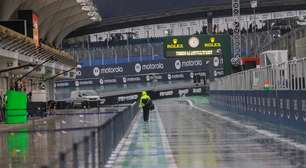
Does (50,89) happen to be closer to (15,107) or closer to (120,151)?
(15,107)

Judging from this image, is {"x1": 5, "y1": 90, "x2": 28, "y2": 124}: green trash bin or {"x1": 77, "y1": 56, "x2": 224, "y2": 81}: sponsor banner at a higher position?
{"x1": 77, "y1": 56, "x2": 224, "y2": 81}: sponsor banner

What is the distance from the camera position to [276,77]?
30438 millimetres

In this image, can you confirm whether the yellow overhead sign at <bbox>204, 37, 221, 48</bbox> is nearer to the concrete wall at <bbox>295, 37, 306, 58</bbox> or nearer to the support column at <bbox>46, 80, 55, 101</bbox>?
the concrete wall at <bbox>295, 37, 306, 58</bbox>

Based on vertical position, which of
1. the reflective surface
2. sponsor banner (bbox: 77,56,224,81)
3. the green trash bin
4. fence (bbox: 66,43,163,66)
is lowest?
the reflective surface

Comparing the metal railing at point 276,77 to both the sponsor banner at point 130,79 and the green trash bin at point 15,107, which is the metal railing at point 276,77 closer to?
the green trash bin at point 15,107

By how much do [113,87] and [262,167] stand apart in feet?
266

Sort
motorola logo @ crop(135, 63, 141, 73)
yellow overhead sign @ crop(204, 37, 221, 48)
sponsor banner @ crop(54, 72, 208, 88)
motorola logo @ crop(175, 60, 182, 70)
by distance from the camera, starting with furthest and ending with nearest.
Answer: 1. motorola logo @ crop(135, 63, 141, 73)
2. motorola logo @ crop(175, 60, 182, 70)
3. sponsor banner @ crop(54, 72, 208, 88)
4. yellow overhead sign @ crop(204, 37, 221, 48)

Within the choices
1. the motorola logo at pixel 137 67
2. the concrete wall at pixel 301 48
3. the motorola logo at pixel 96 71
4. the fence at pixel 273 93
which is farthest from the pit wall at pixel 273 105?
the motorola logo at pixel 137 67

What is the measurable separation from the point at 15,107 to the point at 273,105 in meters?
15.1

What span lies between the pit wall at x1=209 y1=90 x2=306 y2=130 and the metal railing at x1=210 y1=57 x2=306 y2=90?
0.27 metres

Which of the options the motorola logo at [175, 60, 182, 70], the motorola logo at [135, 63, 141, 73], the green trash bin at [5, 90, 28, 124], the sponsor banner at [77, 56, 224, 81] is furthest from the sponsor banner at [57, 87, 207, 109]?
the green trash bin at [5, 90, 28, 124]

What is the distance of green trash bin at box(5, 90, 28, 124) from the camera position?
129ft

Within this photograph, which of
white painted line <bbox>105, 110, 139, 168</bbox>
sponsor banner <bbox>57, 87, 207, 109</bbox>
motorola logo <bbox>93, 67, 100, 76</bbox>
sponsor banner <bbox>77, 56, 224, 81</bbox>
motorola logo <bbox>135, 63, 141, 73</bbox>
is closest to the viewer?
white painted line <bbox>105, 110, 139, 168</bbox>

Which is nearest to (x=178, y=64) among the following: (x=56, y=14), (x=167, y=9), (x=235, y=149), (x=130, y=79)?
(x=130, y=79)
